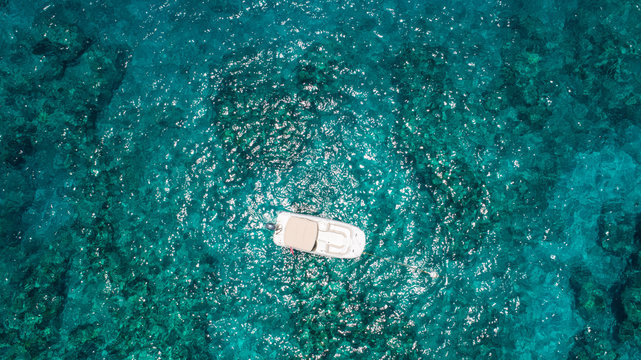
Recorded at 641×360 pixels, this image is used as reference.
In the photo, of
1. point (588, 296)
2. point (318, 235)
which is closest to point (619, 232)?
point (588, 296)

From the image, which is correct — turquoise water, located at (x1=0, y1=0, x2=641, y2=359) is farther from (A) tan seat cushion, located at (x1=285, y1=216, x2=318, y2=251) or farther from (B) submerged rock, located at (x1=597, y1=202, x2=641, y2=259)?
(A) tan seat cushion, located at (x1=285, y1=216, x2=318, y2=251)

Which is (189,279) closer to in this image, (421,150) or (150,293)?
(150,293)

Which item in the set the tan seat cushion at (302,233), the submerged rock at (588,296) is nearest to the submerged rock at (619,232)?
the submerged rock at (588,296)

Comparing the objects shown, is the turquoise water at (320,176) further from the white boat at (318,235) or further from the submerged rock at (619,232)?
the white boat at (318,235)

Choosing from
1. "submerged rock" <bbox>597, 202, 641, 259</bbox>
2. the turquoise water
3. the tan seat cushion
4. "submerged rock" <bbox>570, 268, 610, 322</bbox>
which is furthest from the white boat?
"submerged rock" <bbox>597, 202, 641, 259</bbox>

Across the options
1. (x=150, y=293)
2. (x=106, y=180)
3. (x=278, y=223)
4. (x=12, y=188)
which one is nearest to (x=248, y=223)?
(x=278, y=223)
